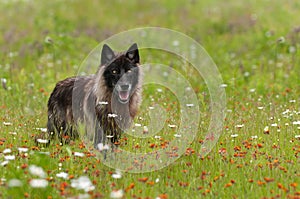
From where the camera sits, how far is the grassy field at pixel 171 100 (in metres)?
5.20

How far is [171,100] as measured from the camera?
969 cm

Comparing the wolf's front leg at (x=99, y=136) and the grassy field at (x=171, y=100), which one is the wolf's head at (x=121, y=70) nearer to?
the wolf's front leg at (x=99, y=136)

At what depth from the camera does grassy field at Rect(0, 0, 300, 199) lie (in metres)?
5.20

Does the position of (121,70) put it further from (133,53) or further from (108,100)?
(108,100)

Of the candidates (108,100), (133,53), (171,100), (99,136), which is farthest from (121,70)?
(171,100)

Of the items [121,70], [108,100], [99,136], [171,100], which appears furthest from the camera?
[171,100]

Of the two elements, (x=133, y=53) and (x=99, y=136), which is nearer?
(x=99, y=136)

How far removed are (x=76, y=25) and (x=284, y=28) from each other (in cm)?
684

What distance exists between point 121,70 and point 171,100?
119 inches

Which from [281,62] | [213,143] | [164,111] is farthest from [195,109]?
[281,62]

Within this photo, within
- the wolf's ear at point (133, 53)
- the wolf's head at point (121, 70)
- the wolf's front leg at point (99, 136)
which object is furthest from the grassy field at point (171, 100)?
the wolf's ear at point (133, 53)

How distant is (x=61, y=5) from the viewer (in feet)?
63.0

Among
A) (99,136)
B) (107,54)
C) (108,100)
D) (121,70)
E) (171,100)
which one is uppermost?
(107,54)

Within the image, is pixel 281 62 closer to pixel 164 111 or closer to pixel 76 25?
pixel 164 111
